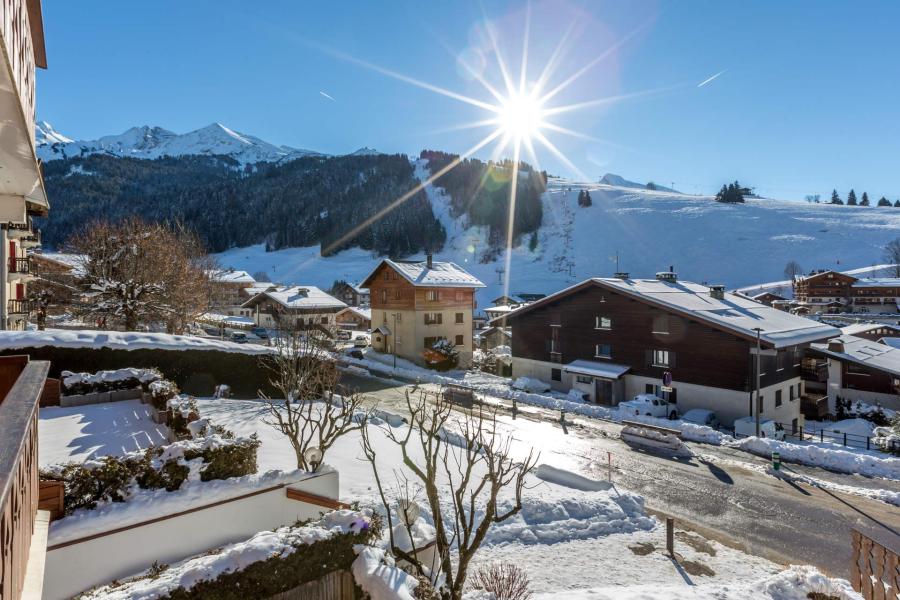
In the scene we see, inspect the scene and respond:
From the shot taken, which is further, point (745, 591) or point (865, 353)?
point (865, 353)

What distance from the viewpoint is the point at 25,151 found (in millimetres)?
3301

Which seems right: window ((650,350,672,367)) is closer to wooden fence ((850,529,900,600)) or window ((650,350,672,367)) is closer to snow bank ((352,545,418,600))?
wooden fence ((850,529,900,600))

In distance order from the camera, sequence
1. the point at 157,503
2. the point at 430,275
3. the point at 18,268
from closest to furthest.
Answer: the point at 157,503 < the point at 18,268 < the point at 430,275

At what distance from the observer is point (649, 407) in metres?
28.4

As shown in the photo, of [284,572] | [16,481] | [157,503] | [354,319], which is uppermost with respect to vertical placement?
[16,481]

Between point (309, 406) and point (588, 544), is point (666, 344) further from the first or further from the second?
point (309, 406)

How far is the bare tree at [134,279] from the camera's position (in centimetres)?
2875

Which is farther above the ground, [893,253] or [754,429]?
[893,253]

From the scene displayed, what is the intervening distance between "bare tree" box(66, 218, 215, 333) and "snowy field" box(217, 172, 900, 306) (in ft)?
241

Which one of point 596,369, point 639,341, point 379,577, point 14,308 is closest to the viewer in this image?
point 379,577

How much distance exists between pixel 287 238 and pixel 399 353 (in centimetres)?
12629

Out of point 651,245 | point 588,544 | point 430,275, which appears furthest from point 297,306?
point 651,245

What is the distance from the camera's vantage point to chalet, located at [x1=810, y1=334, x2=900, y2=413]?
32531mm

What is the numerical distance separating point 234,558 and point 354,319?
2798 inches
